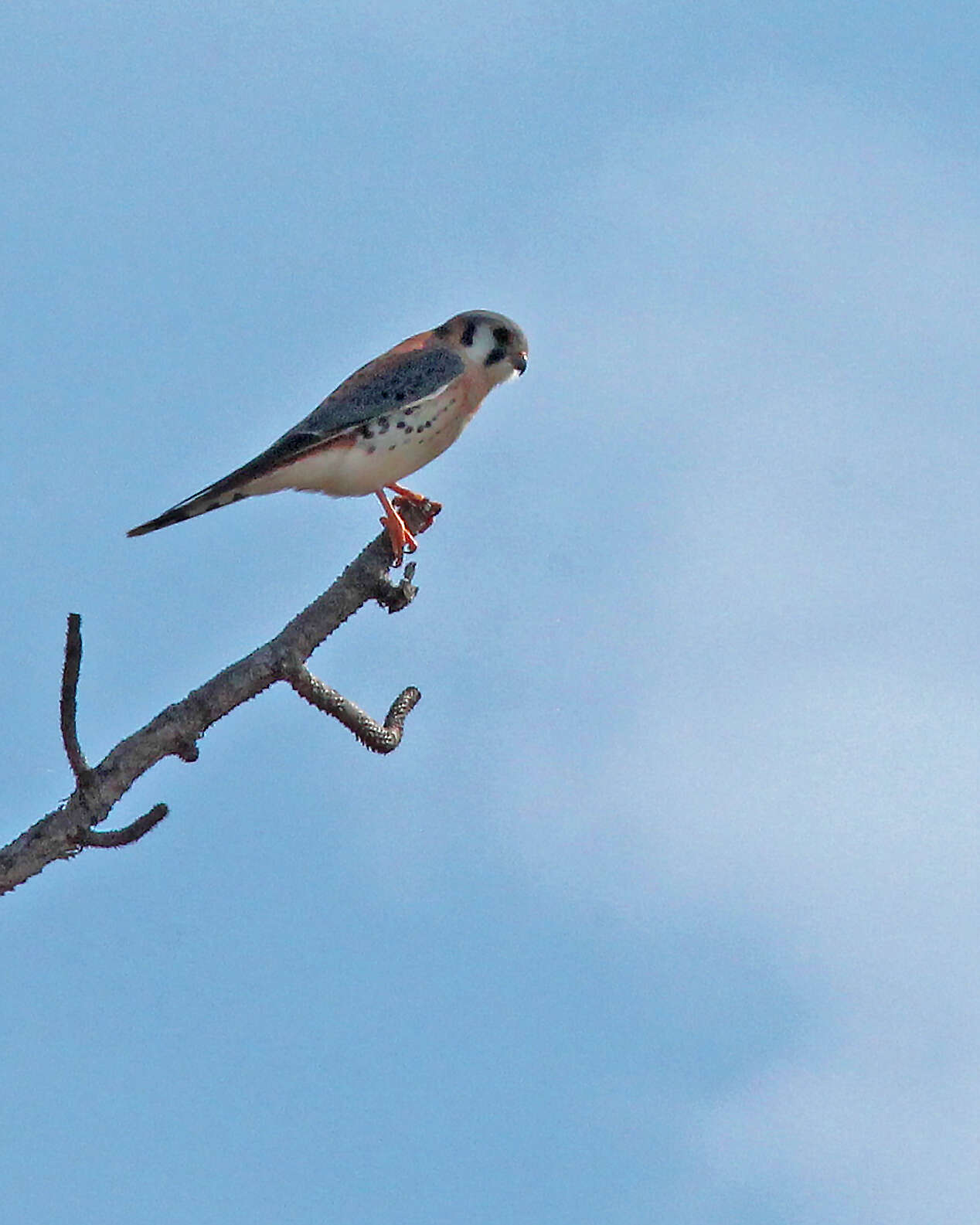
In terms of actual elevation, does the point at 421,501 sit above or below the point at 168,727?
above

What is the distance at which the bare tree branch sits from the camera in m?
4.76

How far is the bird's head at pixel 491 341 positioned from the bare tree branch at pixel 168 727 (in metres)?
2.86

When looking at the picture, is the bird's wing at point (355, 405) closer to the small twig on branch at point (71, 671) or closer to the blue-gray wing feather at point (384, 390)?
the blue-gray wing feather at point (384, 390)

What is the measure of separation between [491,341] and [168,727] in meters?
3.80

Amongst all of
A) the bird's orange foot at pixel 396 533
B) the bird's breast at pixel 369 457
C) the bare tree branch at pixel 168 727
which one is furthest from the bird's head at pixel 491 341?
the bare tree branch at pixel 168 727

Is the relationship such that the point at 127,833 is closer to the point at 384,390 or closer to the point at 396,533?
the point at 396,533

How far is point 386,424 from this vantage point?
739cm

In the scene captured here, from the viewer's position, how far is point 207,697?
Result: 5.02 meters

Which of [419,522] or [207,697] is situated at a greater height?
[419,522]

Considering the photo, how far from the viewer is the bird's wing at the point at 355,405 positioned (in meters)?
6.70

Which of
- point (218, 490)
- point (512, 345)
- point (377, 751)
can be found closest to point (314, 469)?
point (218, 490)

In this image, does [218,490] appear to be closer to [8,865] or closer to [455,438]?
[455,438]

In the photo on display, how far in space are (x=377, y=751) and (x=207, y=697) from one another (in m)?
0.71

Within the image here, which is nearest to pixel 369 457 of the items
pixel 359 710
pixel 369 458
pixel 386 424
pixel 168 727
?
pixel 369 458
